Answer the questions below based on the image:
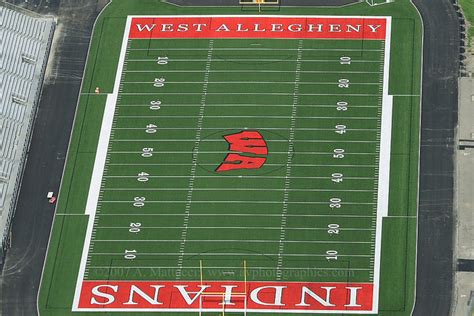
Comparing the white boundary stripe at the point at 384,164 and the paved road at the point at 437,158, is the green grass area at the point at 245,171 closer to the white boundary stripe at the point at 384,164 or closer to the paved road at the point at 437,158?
the white boundary stripe at the point at 384,164

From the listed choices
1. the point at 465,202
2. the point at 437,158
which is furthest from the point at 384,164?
the point at 465,202

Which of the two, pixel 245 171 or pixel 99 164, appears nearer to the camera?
pixel 245 171

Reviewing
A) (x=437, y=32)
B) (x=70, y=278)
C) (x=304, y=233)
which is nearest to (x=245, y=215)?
(x=304, y=233)

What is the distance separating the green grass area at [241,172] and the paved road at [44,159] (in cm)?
103

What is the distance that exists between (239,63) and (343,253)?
18934mm

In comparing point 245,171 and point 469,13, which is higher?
point 469,13

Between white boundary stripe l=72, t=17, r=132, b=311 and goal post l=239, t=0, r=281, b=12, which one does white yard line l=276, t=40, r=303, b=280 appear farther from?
white boundary stripe l=72, t=17, r=132, b=311

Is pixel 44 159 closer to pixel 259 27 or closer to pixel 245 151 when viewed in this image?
pixel 245 151

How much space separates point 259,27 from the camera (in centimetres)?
10138

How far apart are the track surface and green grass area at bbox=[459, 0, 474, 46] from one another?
950 millimetres

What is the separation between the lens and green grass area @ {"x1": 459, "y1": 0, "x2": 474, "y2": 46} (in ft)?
328

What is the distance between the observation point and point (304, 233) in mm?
90562

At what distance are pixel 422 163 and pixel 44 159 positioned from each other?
28.5 m

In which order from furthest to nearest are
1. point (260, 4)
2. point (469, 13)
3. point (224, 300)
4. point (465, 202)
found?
point (260, 4) < point (469, 13) < point (465, 202) < point (224, 300)
